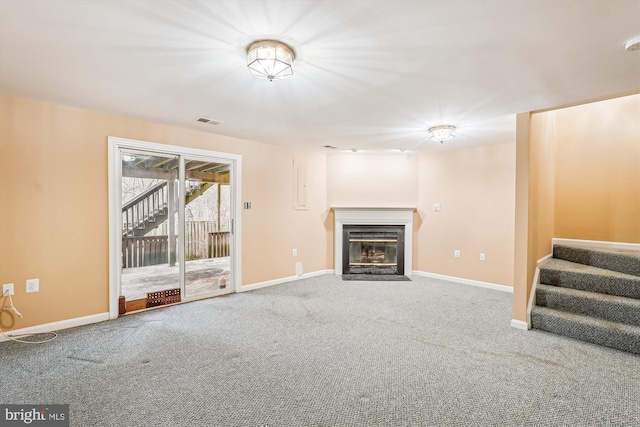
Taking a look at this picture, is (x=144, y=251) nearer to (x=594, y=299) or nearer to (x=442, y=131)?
(x=442, y=131)

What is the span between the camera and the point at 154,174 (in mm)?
3838

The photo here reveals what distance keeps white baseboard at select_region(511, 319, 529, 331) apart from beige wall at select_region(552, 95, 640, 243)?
1.69 meters

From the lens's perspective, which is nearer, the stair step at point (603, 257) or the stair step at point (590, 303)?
the stair step at point (590, 303)

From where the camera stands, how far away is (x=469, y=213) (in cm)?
513

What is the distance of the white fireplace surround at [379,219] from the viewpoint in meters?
5.71

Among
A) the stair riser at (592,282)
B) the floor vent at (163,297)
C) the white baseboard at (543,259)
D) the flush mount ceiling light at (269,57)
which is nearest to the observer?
the flush mount ceiling light at (269,57)

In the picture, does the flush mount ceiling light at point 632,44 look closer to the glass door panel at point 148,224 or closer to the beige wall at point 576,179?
the beige wall at point 576,179

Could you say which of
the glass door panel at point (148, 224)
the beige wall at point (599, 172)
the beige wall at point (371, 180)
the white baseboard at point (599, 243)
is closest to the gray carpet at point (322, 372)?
the glass door panel at point (148, 224)

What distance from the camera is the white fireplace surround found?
18.7 ft

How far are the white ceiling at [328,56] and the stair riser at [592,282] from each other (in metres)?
1.82

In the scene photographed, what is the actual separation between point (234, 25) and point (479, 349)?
123 inches

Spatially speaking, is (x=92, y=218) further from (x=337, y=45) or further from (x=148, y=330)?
(x=337, y=45)

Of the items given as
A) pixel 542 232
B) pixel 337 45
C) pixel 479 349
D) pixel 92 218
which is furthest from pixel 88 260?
pixel 542 232

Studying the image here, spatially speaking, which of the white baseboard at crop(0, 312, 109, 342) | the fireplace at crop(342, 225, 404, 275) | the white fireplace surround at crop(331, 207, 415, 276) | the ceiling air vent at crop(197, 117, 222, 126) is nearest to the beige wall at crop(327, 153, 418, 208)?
the white fireplace surround at crop(331, 207, 415, 276)
